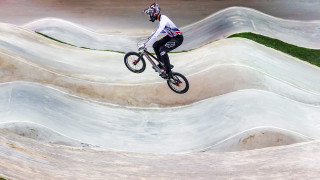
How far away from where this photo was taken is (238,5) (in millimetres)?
20031

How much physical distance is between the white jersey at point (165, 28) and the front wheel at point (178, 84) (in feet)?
4.50

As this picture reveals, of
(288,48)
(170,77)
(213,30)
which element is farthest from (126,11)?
(170,77)

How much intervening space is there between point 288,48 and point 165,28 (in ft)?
23.4

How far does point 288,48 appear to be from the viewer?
53.6 feet

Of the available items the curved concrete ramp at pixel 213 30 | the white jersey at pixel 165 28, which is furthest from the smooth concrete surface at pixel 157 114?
the white jersey at pixel 165 28

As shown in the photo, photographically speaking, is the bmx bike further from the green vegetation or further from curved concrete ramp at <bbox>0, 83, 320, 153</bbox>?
the green vegetation

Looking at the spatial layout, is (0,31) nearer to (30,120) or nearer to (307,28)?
(30,120)

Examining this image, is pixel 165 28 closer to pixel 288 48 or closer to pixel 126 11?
pixel 288 48

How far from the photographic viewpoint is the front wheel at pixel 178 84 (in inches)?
484

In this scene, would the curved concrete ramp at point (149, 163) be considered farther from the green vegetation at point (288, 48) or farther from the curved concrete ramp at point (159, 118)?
the green vegetation at point (288, 48)

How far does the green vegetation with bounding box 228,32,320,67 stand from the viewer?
15.9 m

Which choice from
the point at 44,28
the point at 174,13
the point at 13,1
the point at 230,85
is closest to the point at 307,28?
the point at 174,13

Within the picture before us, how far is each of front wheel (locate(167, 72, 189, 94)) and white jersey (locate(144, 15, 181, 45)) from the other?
1.37 meters

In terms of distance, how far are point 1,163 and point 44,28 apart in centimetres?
1134
